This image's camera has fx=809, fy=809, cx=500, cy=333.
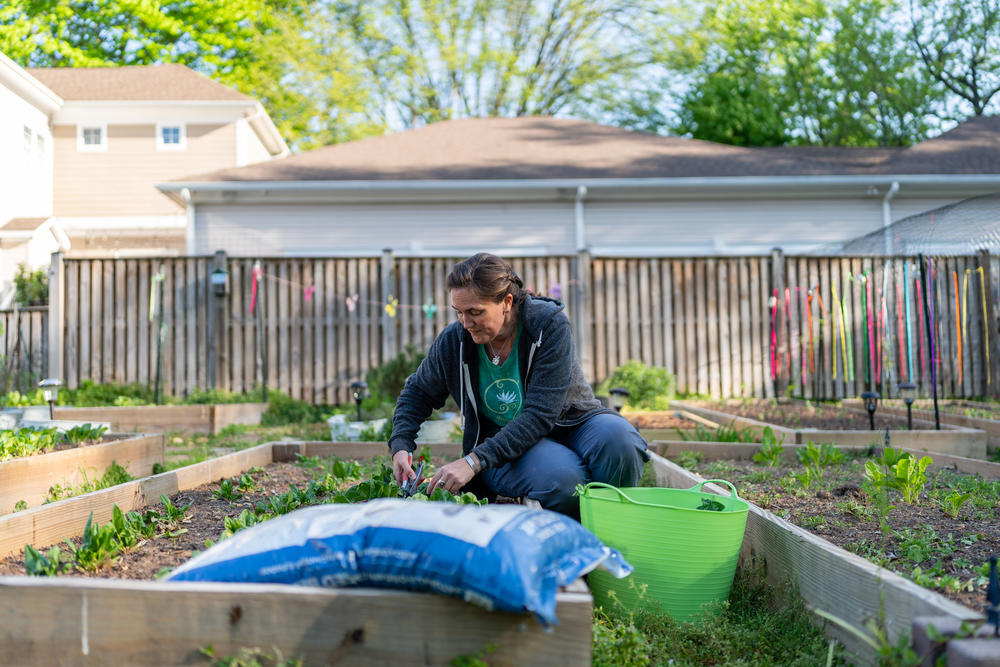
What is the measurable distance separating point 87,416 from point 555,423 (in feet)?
17.5

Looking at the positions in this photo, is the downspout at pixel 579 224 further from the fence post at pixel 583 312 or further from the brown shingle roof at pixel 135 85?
the brown shingle roof at pixel 135 85

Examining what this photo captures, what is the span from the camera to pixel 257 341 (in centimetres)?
948

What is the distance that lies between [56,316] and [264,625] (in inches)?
345

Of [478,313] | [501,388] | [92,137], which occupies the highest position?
[92,137]

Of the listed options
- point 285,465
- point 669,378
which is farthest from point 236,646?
point 669,378

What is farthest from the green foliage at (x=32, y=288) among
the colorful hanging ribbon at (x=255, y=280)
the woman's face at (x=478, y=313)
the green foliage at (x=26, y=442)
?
the woman's face at (x=478, y=313)

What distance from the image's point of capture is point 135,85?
62.3ft

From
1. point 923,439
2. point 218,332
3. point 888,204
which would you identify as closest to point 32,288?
point 218,332

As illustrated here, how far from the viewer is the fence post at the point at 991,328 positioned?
9.54 m

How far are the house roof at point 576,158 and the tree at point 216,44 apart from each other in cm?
1010

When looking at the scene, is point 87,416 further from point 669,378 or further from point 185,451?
point 669,378

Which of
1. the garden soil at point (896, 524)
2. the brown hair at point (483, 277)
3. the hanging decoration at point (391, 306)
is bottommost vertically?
the garden soil at point (896, 524)

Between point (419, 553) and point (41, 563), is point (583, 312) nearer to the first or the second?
point (41, 563)

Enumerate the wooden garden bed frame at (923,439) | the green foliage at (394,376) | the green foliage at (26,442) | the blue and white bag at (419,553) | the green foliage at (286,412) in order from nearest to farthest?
the blue and white bag at (419,553), the green foliage at (26,442), the wooden garden bed frame at (923,439), the green foliage at (394,376), the green foliage at (286,412)
